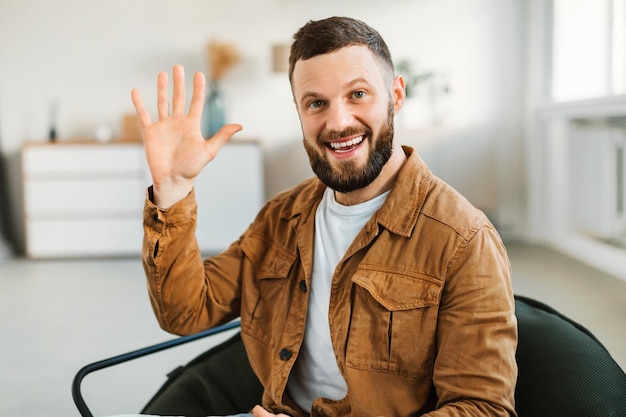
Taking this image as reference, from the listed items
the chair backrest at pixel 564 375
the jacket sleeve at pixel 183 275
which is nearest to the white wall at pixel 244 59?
the jacket sleeve at pixel 183 275

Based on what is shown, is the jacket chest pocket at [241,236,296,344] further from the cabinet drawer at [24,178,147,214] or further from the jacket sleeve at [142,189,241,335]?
the cabinet drawer at [24,178,147,214]

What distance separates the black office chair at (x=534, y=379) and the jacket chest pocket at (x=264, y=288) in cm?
23

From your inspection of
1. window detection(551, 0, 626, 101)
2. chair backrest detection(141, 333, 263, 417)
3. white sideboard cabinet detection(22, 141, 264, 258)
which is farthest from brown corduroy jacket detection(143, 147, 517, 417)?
white sideboard cabinet detection(22, 141, 264, 258)

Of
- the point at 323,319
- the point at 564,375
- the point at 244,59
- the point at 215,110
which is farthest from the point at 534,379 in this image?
the point at 244,59

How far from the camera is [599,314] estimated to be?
3.66m

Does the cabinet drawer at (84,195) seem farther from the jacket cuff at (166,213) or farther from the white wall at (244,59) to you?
the jacket cuff at (166,213)

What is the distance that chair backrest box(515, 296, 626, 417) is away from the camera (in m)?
1.44

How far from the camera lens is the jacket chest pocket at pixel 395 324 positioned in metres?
1.34

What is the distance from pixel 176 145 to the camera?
1.47 m

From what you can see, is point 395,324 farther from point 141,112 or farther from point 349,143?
point 141,112

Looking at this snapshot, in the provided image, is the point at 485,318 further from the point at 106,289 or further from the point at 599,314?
the point at 106,289

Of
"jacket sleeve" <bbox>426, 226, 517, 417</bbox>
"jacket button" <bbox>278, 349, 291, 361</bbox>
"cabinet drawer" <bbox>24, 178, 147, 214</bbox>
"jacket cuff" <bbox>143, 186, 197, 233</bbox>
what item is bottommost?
"cabinet drawer" <bbox>24, 178, 147, 214</bbox>

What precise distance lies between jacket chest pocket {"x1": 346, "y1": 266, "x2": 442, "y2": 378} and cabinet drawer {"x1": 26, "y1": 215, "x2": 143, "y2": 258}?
498 cm

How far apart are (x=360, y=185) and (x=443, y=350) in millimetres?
402
